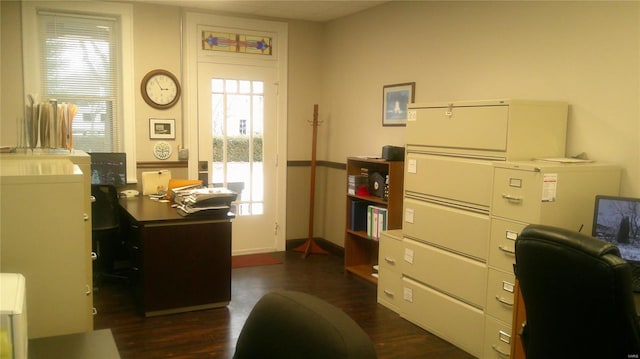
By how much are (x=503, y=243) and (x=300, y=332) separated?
220 centimetres

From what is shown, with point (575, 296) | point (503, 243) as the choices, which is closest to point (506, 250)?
point (503, 243)

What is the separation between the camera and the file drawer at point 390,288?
4.02 m

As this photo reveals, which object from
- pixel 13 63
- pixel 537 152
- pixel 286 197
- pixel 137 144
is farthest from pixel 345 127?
pixel 13 63

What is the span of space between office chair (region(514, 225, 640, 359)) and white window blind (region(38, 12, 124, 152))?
431cm

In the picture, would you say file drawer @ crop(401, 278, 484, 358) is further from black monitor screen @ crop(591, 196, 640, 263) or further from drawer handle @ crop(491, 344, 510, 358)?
black monitor screen @ crop(591, 196, 640, 263)

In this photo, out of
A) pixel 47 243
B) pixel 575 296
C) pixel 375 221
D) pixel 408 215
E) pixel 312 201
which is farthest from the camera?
pixel 312 201

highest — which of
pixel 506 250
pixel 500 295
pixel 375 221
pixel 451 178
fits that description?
pixel 451 178

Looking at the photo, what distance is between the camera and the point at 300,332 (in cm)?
112

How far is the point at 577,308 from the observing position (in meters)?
1.80

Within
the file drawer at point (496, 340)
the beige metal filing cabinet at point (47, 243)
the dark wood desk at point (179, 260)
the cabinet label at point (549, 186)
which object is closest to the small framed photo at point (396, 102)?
the dark wood desk at point (179, 260)

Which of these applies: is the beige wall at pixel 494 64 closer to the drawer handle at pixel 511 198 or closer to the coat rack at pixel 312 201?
the coat rack at pixel 312 201

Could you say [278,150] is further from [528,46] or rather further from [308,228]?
[528,46]

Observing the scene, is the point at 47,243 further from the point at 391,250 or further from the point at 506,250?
the point at 391,250

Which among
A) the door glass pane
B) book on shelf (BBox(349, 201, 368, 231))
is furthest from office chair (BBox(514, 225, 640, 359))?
the door glass pane
